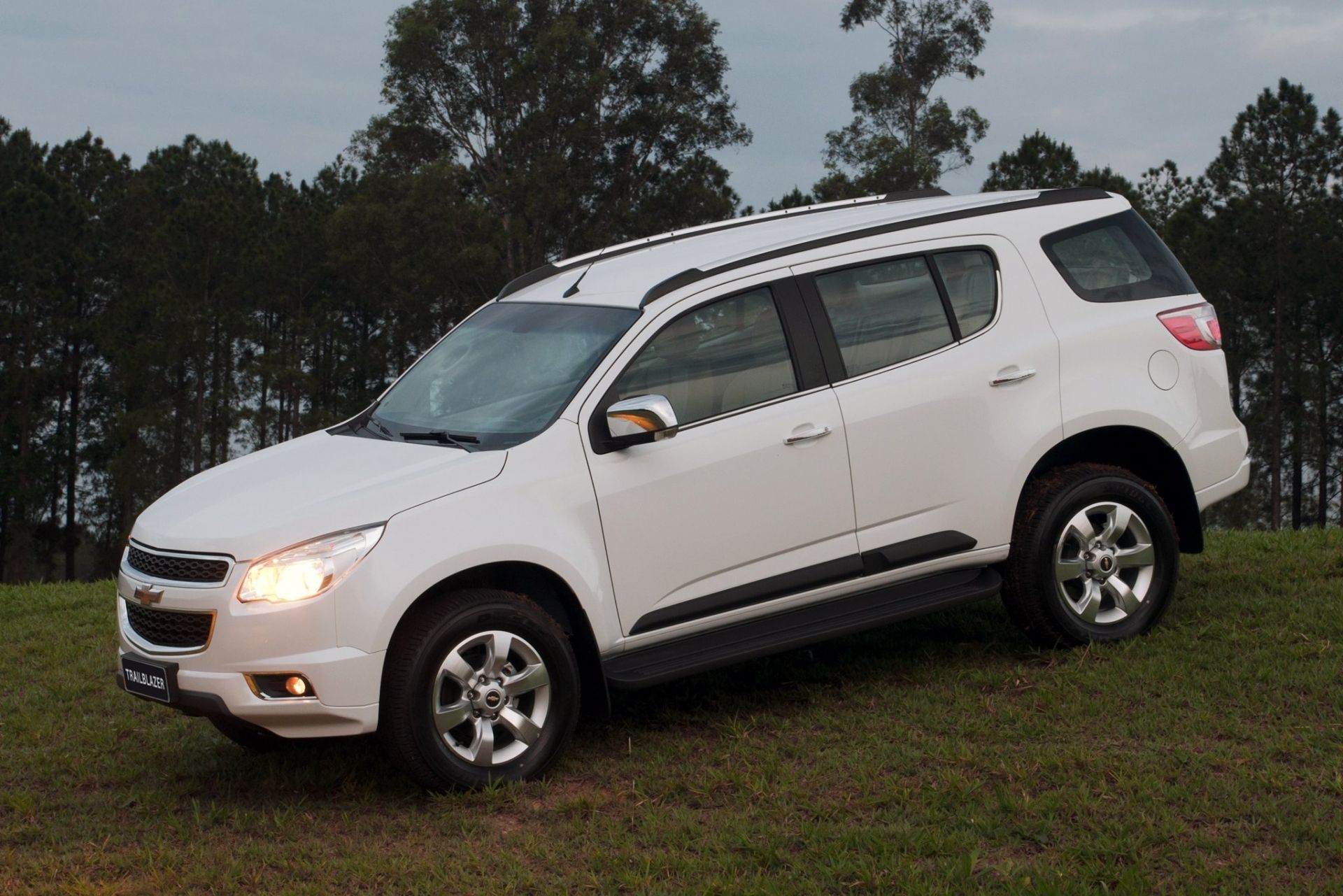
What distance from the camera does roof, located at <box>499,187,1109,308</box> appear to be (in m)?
6.28

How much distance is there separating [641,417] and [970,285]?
1.92 metres

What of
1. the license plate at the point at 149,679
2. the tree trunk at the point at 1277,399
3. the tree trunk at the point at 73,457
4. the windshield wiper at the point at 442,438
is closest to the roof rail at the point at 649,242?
the windshield wiper at the point at 442,438

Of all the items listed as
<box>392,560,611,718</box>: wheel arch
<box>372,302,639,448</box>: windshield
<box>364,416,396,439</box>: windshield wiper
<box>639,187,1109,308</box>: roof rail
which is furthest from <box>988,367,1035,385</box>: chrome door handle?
<box>364,416,396,439</box>: windshield wiper

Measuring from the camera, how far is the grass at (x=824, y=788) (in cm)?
465

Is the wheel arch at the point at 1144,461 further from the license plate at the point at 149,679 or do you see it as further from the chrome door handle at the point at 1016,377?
the license plate at the point at 149,679

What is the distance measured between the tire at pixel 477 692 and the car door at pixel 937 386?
4.91 ft

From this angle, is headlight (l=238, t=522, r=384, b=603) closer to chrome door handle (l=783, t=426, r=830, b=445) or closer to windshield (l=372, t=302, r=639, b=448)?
windshield (l=372, t=302, r=639, b=448)

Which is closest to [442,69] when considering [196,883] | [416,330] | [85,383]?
[416,330]

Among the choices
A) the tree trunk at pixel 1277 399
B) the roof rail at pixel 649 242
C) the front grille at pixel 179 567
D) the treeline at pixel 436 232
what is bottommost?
the tree trunk at pixel 1277 399

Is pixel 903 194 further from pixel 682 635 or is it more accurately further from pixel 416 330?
pixel 416 330

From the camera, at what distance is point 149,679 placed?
5.48 m

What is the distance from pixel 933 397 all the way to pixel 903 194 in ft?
5.76

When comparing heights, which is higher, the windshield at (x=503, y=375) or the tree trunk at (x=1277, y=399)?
the windshield at (x=503, y=375)

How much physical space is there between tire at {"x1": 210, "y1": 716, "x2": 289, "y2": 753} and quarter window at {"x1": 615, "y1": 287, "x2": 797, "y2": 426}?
6.54 ft
